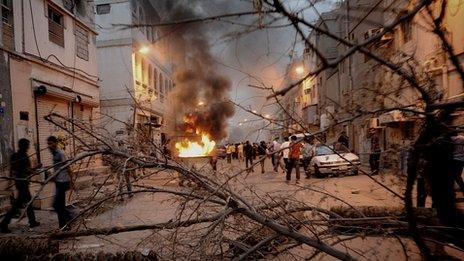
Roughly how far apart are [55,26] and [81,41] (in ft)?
7.07

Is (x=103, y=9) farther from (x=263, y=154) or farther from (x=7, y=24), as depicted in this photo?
(x=263, y=154)

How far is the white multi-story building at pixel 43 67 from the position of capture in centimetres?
1116

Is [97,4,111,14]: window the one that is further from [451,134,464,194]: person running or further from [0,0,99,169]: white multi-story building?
[451,134,464,194]: person running

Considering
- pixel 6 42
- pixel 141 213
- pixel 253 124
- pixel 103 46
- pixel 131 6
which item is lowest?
pixel 141 213

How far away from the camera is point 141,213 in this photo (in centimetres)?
855

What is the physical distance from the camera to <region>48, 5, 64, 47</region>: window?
1416cm

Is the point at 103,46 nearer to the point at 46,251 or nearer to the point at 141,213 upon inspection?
the point at 141,213

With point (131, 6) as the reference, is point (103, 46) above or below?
below

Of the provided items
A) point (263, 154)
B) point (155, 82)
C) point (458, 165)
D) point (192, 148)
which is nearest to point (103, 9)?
point (155, 82)

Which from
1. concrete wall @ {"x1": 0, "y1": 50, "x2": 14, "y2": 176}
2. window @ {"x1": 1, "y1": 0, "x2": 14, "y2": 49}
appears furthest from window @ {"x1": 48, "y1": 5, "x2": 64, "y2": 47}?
concrete wall @ {"x1": 0, "y1": 50, "x2": 14, "y2": 176}

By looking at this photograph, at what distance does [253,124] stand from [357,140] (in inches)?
803

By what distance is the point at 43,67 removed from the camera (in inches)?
523

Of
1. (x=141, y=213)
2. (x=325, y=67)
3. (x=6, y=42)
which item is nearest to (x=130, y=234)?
(x=141, y=213)

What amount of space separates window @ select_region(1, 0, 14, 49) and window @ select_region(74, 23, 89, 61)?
4736mm
